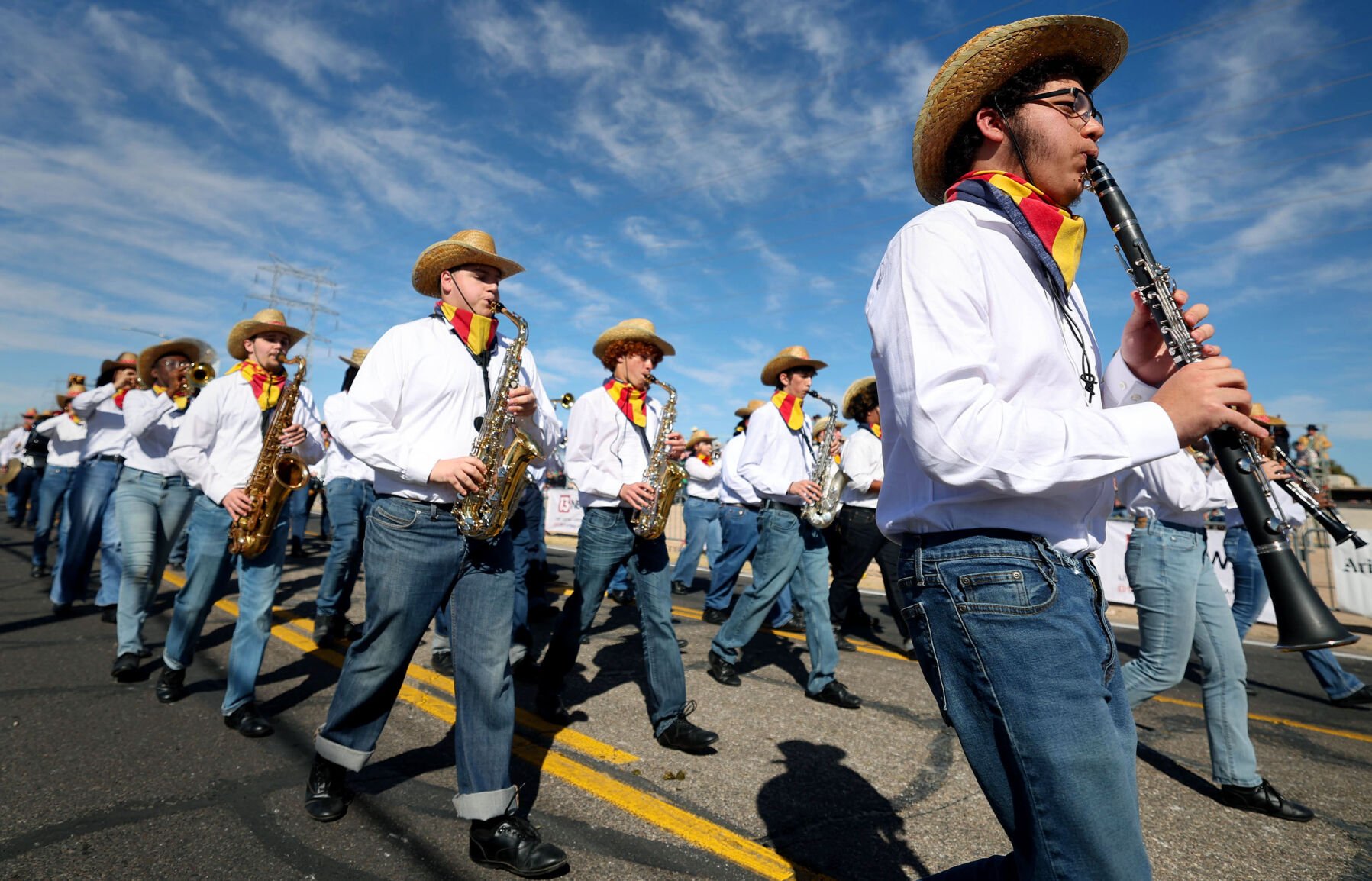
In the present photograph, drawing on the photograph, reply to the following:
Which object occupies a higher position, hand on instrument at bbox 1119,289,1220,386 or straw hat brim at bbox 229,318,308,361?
straw hat brim at bbox 229,318,308,361

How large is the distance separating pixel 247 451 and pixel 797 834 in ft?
13.2

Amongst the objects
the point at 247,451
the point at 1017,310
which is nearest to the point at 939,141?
the point at 1017,310

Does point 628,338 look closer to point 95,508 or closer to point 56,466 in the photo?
point 95,508

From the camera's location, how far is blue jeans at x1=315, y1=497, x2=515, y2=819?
2889mm

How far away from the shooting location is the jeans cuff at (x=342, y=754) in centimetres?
306

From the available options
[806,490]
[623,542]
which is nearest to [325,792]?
[623,542]

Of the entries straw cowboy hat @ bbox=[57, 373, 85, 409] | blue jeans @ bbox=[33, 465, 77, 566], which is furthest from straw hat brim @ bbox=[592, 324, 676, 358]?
blue jeans @ bbox=[33, 465, 77, 566]

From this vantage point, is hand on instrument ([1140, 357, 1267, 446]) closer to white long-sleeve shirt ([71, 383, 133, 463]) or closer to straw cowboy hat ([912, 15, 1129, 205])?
straw cowboy hat ([912, 15, 1129, 205])

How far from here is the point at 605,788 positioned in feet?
11.5

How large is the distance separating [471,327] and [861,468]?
397 centimetres

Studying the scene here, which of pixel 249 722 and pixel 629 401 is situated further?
pixel 629 401

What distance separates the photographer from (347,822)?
3072mm

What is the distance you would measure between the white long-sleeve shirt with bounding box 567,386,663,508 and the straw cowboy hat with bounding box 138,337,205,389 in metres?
3.67

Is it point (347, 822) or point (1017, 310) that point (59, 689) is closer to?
point (347, 822)
